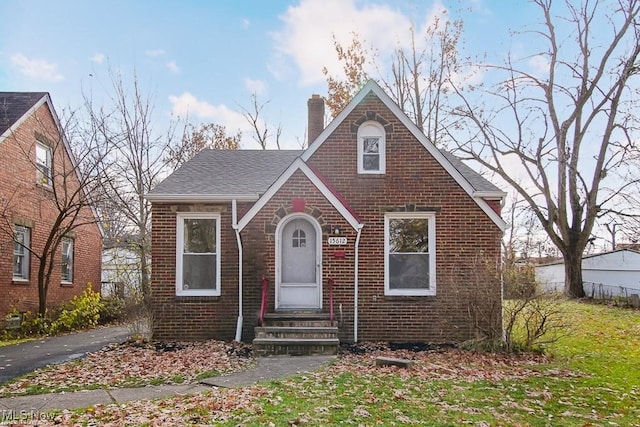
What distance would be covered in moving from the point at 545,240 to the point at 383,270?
36540 mm

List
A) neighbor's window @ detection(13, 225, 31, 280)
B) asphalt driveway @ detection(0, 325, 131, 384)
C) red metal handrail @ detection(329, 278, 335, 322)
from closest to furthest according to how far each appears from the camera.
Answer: asphalt driveway @ detection(0, 325, 131, 384) < red metal handrail @ detection(329, 278, 335, 322) < neighbor's window @ detection(13, 225, 31, 280)

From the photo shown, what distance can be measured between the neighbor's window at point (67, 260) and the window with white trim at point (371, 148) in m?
12.4

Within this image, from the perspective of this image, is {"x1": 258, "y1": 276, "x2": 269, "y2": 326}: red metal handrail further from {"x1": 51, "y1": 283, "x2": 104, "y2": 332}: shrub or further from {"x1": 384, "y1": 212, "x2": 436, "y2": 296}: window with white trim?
{"x1": 51, "y1": 283, "x2": 104, "y2": 332}: shrub

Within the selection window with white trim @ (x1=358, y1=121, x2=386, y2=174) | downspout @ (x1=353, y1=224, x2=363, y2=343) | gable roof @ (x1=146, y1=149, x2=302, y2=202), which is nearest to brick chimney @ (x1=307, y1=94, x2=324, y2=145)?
gable roof @ (x1=146, y1=149, x2=302, y2=202)

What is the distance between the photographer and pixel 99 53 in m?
20.6

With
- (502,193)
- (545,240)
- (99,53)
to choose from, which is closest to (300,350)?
(502,193)

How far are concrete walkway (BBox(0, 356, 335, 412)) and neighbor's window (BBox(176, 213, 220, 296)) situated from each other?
12.8ft

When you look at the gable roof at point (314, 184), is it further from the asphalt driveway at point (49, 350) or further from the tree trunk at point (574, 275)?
the tree trunk at point (574, 275)

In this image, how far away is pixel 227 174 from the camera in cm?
1467

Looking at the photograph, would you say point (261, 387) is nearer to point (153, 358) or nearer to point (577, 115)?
point (153, 358)

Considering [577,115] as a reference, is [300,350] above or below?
A: below

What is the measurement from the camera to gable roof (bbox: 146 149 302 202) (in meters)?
12.9

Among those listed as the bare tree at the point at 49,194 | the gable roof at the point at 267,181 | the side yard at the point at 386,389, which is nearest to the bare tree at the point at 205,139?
the bare tree at the point at 49,194

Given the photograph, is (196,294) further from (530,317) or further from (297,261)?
(530,317)
